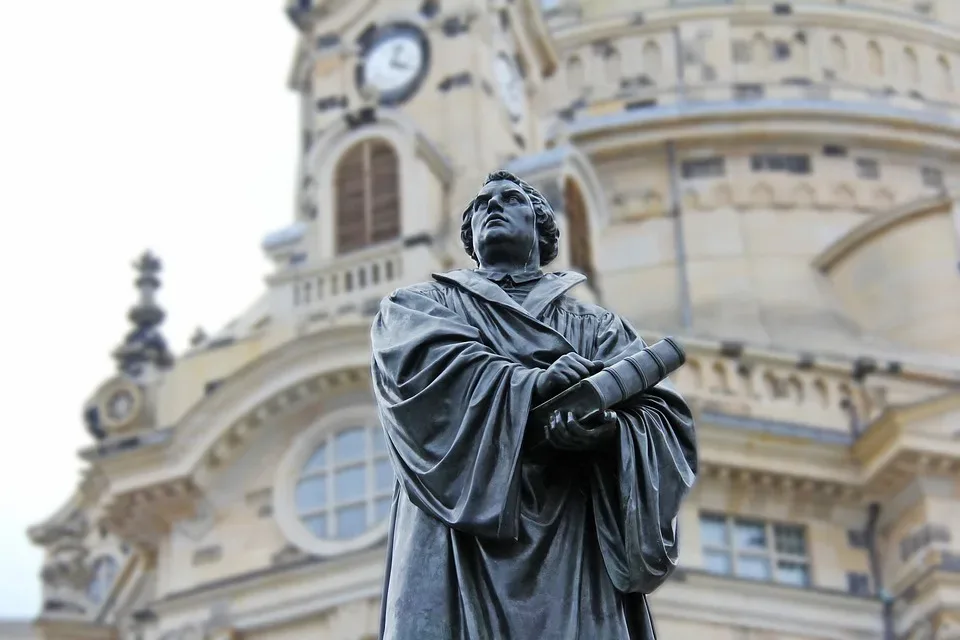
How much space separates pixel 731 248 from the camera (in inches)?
1474

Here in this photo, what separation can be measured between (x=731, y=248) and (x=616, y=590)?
3147cm

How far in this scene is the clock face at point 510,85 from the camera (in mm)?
33469

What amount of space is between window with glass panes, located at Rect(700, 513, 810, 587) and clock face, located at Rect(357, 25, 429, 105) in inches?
341

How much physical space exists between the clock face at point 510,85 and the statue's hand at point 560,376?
27.0 meters

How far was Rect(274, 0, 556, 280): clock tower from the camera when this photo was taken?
98.2 feet

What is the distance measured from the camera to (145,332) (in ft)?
105

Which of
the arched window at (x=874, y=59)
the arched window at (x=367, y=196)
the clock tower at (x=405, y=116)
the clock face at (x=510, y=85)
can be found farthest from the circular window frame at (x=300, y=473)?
the arched window at (x=874, y=59)

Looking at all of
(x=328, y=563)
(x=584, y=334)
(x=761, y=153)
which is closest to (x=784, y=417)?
(x=328, y=563)

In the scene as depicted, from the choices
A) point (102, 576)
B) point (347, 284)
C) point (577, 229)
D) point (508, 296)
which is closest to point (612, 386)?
point (508, 296)

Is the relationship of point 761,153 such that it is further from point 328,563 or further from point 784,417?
point 328,563

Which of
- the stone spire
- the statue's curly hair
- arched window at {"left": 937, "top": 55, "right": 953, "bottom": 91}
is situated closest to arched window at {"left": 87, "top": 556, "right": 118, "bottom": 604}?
the stone spire

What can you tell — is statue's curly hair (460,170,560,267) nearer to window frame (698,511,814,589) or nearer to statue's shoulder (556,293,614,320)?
statue's shoulder (556,293,614,320)

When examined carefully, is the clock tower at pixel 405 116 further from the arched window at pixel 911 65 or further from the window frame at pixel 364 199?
the arched window at pixel 911 65

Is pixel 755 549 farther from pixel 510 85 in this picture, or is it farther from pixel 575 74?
pixel 575 74
